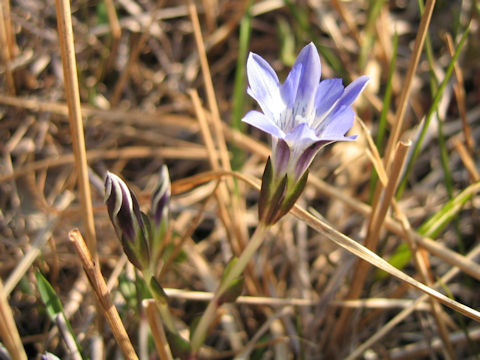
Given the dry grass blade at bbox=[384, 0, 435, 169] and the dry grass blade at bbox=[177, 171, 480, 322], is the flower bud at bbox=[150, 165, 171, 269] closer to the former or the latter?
the dry grass blade at bbox=[177, 171, 480, 322]

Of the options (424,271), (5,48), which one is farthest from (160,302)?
(5,48)

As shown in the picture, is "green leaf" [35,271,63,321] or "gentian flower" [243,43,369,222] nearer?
"gentian flower" [243,43,369,222]

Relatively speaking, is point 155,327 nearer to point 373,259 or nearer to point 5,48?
point 373,259

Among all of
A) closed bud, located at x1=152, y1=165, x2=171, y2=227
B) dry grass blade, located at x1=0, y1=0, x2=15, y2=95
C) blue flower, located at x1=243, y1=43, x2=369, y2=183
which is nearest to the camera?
blue flower, located at x1=243, y1=43, x2=369, y2=183

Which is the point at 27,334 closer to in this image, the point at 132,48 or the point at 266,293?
the point at 266,293

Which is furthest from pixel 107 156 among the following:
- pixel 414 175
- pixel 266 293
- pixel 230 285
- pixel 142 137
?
pixel 414 175

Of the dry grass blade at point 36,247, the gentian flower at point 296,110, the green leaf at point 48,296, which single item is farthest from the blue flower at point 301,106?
the dry grass blade at point 36,247

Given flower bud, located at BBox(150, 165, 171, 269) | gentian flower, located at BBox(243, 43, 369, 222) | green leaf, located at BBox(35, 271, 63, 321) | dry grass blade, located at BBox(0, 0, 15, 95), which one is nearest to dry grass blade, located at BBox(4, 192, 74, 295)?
green leaf, located at BBox(35, 271, 63, 321)
